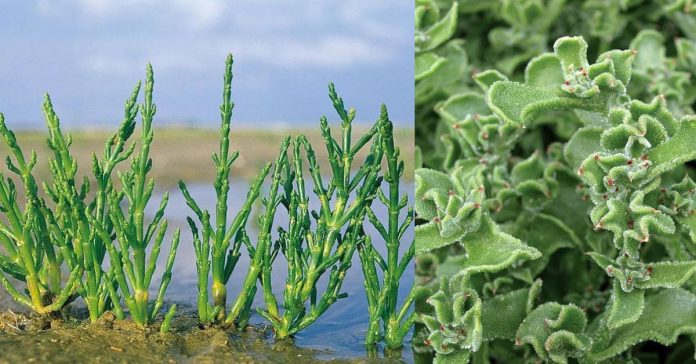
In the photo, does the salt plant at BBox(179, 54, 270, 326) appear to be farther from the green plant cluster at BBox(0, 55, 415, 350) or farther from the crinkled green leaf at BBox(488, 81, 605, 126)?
the crinkled green leaf at BBox(488, 81, 605, 126)

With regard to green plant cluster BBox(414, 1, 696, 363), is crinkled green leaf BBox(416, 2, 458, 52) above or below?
above

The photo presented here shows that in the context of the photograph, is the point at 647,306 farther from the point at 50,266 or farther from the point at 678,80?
the point at 50,266

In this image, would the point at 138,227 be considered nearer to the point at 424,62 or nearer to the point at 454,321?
the point at 454,321

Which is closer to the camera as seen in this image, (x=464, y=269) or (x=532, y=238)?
(x=464, y=269)

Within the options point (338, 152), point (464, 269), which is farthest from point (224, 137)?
point (464, 269)

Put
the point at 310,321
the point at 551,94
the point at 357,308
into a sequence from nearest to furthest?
the point at 551,94, the point at 310,321, the point at 357,308

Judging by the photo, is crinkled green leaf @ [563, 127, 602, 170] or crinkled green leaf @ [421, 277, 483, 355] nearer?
crinkled green leaf @ [421, 277, 483, 355]

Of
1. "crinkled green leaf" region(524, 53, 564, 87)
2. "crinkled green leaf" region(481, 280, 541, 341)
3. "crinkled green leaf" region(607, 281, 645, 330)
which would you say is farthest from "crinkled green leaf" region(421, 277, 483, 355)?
"crinkled green leaf" region(524, 53, 564, 87)

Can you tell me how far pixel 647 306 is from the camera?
5.98ft

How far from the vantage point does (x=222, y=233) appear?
1774 mm

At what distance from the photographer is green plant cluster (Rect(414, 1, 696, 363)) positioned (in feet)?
5.43

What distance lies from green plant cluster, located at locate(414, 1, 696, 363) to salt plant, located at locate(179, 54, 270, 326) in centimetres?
38

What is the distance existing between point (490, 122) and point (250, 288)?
2.31ft

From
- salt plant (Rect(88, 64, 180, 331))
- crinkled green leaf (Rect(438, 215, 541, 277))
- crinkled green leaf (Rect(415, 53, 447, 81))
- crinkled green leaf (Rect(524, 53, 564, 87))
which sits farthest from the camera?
crinkled green leaf (Rect(415, 53, 447, 81))
